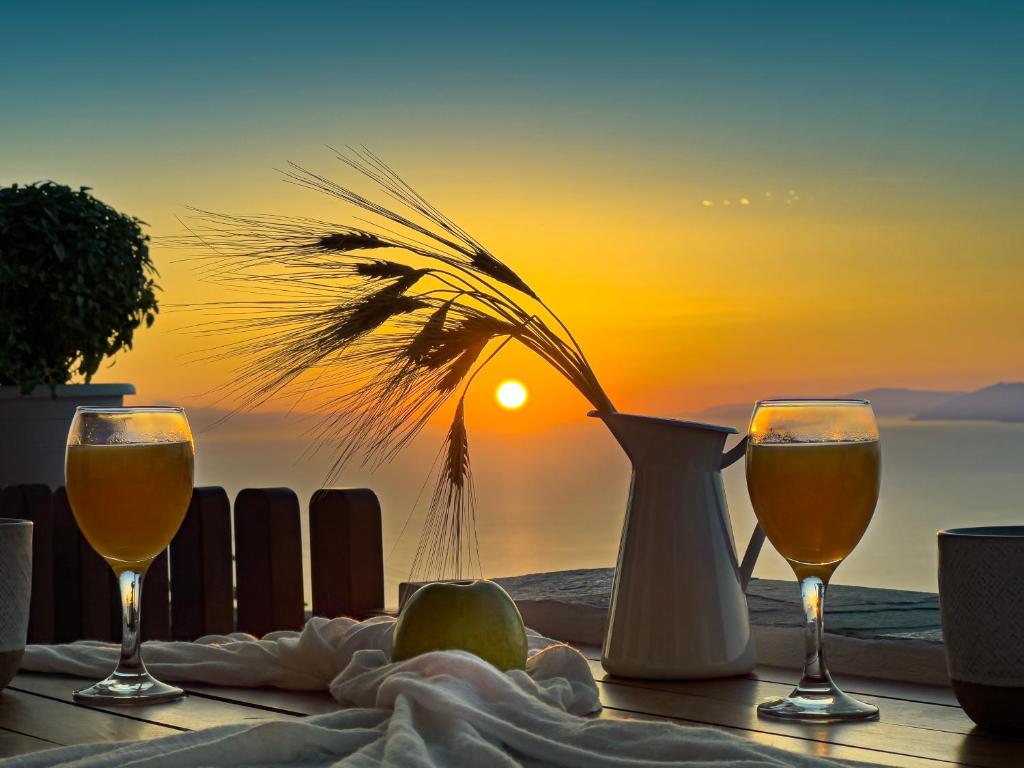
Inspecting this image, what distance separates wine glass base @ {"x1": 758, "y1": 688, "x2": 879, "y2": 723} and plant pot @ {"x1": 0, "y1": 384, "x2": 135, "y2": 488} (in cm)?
282

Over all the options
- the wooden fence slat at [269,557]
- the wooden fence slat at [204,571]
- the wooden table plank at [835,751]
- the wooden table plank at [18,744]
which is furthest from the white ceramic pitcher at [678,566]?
the wooden fence slat at [204,571]

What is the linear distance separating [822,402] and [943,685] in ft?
1.03

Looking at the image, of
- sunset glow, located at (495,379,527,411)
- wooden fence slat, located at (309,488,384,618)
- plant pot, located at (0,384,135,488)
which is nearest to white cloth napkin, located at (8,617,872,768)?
sunset glow, located at (495,379,527,411)

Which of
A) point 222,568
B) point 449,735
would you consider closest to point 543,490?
point 222,568

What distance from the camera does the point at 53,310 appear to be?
362cm

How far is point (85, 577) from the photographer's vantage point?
268 cm

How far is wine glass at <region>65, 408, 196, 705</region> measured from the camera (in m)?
1.23

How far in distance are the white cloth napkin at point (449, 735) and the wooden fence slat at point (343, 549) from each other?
117 centimetres

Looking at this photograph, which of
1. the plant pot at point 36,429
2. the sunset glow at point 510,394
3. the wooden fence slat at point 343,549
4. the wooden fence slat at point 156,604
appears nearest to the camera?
the sunset glow at point 510,394

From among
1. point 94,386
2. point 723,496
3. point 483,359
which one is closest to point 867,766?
point 723,496

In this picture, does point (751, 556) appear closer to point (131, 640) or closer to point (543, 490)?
point (131, 640)

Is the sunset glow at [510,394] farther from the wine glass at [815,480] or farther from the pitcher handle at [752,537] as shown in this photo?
the wine glass at [815,480]

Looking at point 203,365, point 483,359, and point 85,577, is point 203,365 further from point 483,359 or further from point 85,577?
point 85,577

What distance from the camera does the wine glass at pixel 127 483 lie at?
1229 mm
